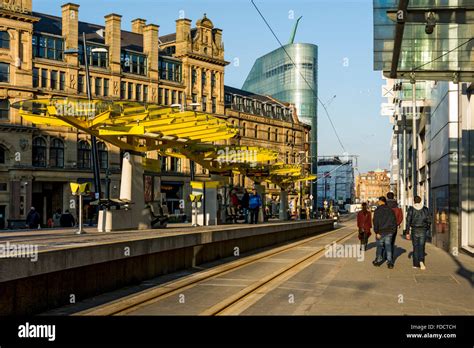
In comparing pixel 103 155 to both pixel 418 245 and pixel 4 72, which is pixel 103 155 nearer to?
pixel 4 72

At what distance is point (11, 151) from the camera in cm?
5828

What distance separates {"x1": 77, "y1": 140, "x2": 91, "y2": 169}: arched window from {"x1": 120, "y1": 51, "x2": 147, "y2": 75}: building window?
10.8 metres

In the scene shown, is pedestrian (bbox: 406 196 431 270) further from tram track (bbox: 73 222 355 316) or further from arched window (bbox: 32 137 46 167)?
arched window (bbox: 32 137 46 167)

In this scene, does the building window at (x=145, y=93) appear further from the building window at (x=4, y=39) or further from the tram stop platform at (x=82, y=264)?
the tram stop platform at (x=82, y=264)

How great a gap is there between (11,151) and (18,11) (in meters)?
12.2

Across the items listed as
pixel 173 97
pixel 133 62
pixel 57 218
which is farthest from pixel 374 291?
pixel 173 97

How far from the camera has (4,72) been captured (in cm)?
5897

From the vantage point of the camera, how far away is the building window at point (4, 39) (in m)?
58.9

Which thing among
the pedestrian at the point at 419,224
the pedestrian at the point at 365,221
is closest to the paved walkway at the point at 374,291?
the pedestrian at the point at 419,224

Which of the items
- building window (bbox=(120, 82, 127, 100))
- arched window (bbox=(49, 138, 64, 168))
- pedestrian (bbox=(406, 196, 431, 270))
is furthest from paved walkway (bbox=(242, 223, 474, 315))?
building window (bbox=(120, 82, 127, 100))

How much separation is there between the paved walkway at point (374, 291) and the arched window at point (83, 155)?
160ft

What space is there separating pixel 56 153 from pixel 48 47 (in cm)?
996
